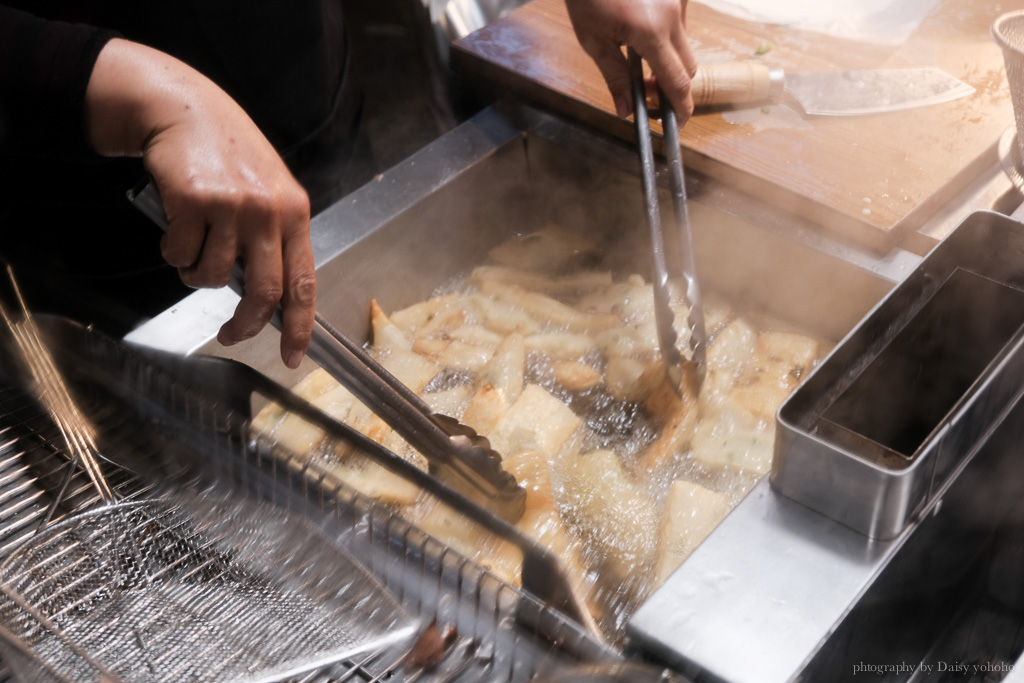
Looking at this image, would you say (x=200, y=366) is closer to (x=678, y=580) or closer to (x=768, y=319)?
(x=678, y=580)

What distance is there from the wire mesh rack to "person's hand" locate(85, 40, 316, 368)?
0.12m

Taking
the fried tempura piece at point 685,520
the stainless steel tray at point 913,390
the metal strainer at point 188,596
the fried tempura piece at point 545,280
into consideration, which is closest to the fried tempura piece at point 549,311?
the fried tempura piece at point 545,280

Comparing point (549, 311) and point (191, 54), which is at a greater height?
point (191, 54)

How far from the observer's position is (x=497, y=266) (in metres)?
2.02

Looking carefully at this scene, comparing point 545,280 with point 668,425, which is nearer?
point 668,425

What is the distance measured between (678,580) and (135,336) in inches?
44.1

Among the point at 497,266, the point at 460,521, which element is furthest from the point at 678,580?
the point at 497,266

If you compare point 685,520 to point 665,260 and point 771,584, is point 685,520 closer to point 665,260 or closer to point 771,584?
point 771,584

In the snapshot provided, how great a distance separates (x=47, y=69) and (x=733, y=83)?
4.56 feet

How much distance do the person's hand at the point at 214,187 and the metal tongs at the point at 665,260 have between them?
672 mm

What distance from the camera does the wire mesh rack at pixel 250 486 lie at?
0.95m

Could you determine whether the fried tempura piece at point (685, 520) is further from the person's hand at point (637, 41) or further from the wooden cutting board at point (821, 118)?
the person's hand at point (637, 41)

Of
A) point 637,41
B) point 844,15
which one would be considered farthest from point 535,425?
point 844,15

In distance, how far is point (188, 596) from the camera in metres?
1.06
